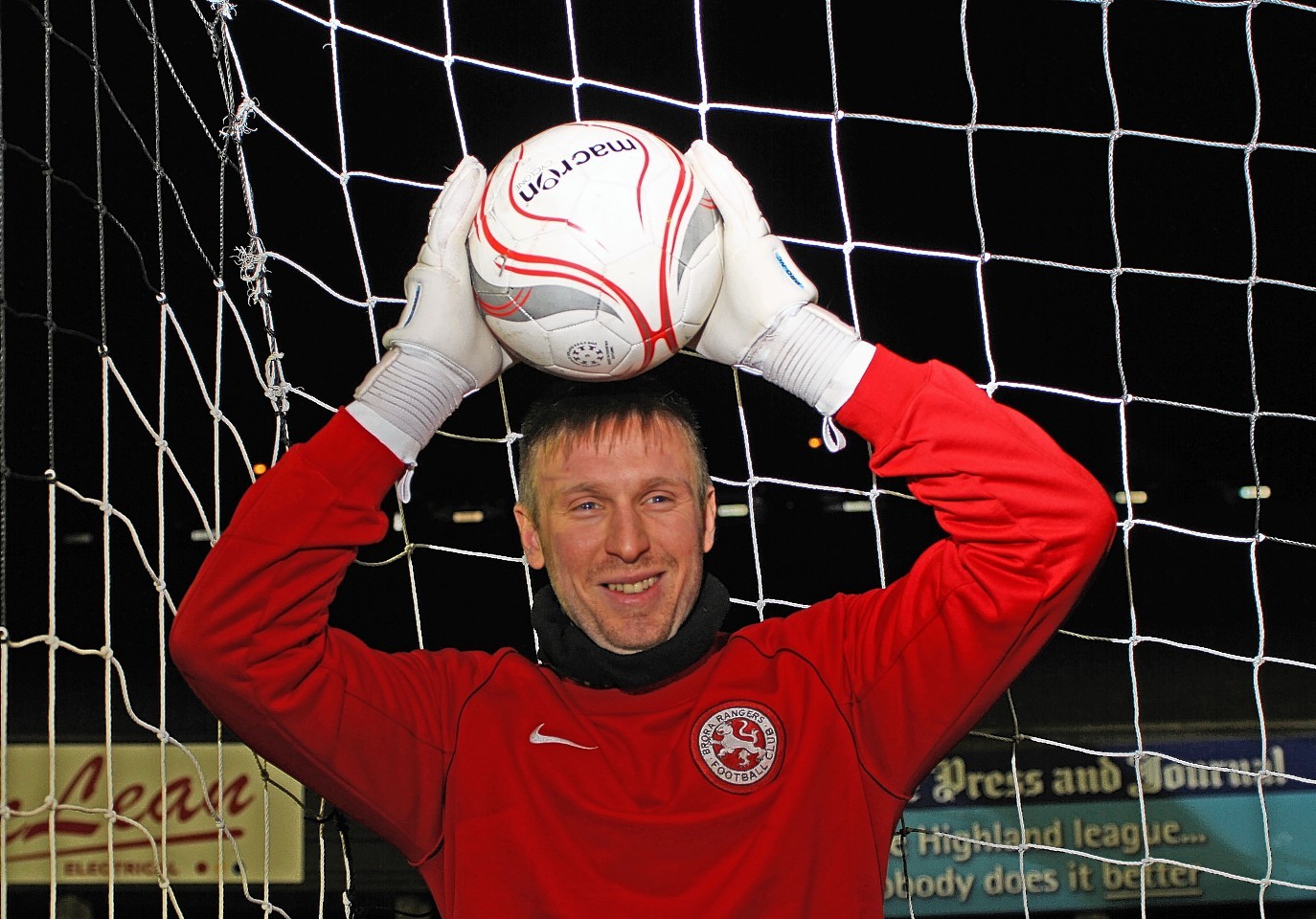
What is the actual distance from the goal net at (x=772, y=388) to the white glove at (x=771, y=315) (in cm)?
182

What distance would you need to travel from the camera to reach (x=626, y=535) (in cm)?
144

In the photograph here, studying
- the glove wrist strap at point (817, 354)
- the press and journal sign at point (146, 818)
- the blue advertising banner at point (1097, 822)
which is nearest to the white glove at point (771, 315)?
the glove wrist strap at point (817, 354)

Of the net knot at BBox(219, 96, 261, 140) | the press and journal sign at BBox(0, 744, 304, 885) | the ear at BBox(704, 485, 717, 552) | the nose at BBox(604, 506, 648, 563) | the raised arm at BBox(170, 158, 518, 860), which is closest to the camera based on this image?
the raised arm at BBox(170, 158, 518, 860)

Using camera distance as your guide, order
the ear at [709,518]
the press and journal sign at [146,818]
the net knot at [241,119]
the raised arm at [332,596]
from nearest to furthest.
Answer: the raised arm at [332,596] < the ear at [709,518] < the net knot at [241,119] < the press and journal sign at [146,818]

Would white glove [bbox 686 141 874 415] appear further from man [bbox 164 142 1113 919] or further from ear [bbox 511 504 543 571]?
ear [bbox 511 504 543 571]

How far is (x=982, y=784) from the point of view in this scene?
4465 millimetres

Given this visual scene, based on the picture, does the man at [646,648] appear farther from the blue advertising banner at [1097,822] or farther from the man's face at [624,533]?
the blue advertising banner at [1097,822]

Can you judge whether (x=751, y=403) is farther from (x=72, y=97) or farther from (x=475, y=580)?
(x=72, y=97)

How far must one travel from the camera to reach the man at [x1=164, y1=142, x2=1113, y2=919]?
135 centimetres

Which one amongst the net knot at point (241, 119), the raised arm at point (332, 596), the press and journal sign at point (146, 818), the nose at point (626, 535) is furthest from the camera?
the press and journal sign at point (146, 818)

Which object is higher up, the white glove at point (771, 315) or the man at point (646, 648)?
the white glove at point (771, 315)

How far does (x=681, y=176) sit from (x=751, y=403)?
6.15m

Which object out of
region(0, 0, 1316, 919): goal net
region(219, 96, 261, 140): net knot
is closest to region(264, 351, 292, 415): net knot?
region(219, 96, 261, 140): net knot

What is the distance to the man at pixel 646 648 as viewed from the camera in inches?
53.3
